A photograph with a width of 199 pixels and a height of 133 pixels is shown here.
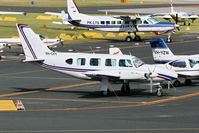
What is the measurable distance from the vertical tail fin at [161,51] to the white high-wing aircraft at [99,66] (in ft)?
21.9

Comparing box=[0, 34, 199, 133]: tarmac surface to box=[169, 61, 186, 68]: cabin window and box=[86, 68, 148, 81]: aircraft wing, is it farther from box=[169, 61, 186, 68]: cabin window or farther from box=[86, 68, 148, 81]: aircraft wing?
box=[169, 61, 186, 68]: cabin window

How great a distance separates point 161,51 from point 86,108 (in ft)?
38.2

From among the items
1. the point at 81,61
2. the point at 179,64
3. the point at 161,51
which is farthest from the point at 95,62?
the point at 161,51

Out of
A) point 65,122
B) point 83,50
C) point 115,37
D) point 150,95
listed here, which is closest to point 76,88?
point 150,95

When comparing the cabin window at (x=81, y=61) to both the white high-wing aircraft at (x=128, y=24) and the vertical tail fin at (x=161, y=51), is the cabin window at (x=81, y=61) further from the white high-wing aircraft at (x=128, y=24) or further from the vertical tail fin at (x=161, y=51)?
the white high-wing aircraft at (x=128, y=24)

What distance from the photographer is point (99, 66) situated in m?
33.6

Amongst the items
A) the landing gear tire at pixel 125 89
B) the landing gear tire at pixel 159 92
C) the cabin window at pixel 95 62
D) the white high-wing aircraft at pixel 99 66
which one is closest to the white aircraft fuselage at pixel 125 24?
the white high-wing aircraft at pixel 99 66

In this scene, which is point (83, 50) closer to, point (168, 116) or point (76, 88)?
point (76, 88)

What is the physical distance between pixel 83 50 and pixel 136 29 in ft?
38.4

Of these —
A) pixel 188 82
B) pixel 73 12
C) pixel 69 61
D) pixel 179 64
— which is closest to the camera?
pixel 69 61

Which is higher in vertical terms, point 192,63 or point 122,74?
point 192,63

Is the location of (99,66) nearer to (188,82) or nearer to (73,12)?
(188,82)

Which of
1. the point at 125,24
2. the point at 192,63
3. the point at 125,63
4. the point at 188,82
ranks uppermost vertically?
the point at 125,24

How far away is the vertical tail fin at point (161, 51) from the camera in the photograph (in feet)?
132
